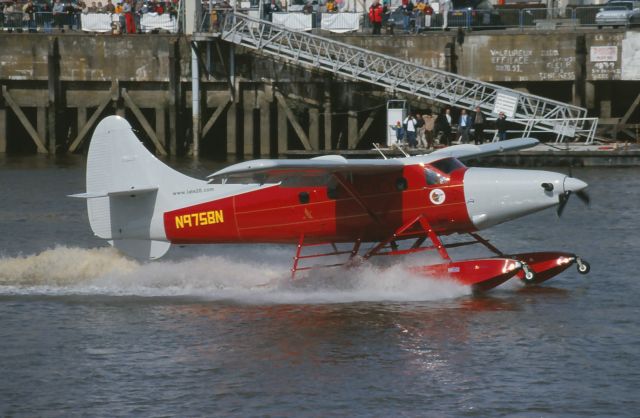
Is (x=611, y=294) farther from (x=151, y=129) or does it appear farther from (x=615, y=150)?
(x=151, y=129)

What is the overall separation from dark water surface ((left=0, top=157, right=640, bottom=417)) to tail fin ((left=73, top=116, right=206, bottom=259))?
0.60 m

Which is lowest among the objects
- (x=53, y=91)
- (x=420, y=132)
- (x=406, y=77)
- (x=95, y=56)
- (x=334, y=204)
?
(x=420, y=132)

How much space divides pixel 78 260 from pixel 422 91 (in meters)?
21.1

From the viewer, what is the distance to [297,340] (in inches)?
658

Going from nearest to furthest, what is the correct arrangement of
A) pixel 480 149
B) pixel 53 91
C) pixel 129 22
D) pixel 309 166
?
pixel 309 166 < pixel 480 149 < pixel 53 91 < pixel 129 22

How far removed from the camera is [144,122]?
139 feet

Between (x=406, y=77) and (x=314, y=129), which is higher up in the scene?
(x=406, y=77)

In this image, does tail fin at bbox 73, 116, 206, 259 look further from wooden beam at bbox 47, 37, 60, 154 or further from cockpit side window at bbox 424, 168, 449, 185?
wooden beam at bbox 47, 37, 60, 154

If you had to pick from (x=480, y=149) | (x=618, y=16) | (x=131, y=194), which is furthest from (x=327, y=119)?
(x=131, y=194)

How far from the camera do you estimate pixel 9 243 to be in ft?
81.3

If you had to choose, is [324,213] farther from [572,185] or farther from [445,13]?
[445,13]

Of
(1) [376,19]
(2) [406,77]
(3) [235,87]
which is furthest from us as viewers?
(3) [235,87]

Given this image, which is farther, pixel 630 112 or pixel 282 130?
pixel 282 130

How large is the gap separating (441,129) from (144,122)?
33.6ft
